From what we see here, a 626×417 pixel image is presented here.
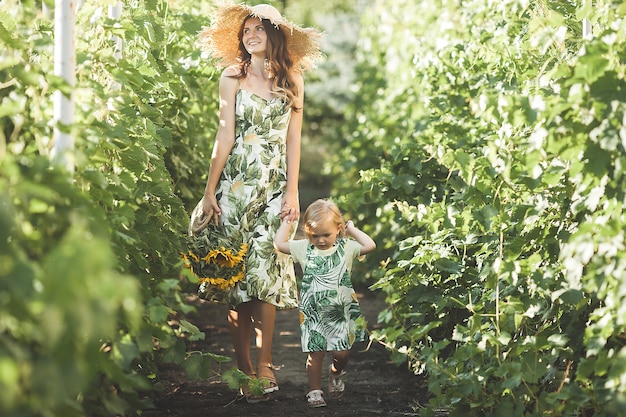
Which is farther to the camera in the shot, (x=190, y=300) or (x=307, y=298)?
(x=190, y=300)

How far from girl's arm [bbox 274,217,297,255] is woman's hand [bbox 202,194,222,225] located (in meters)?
0.30

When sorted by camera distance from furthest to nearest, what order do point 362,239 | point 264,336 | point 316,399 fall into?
point 264,336, point 362,239, point 316,399

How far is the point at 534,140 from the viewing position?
3.14 m

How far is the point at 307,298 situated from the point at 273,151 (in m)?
0.78

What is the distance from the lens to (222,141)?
455 centimetres

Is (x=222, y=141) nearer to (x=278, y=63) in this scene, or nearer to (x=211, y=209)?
(x=211, y=209)

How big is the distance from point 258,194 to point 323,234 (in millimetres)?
448

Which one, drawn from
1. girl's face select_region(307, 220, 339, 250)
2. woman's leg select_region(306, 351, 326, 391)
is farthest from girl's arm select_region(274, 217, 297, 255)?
woman's leg select_region(306, 351, 326, 391)

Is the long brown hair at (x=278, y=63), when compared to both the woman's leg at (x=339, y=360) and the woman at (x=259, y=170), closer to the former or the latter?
the woman at (x=259, y=170)

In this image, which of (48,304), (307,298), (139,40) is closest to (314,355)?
(307,298)

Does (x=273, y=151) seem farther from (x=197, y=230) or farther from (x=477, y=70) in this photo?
(x=477, y=70)

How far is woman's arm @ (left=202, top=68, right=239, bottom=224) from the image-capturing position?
4.54m

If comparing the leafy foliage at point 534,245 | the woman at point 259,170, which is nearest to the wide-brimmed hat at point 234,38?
the woman at point 259,170

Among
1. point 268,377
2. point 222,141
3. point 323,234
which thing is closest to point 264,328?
point 268,377
